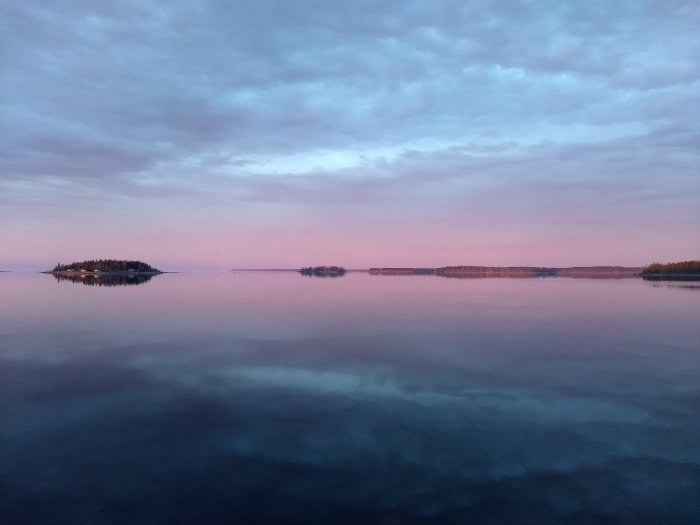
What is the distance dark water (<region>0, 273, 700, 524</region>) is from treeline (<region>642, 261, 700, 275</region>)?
131584 mm

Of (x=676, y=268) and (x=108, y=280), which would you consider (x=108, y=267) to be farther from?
(x=676, y=268)

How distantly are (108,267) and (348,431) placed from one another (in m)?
144

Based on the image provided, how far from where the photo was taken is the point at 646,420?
27.6ft

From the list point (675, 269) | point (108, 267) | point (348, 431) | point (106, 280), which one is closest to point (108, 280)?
point (106, 280)

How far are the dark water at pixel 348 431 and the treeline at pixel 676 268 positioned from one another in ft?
432

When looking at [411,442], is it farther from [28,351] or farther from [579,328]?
[579,328]

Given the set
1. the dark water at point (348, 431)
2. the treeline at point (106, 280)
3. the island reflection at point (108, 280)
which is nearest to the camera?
the dark water at point (348, 431)

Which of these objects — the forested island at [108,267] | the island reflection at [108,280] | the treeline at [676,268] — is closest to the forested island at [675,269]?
the treeline at [676,268]

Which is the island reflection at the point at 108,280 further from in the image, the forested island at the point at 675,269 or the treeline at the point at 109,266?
the forested island at the point at 675,269

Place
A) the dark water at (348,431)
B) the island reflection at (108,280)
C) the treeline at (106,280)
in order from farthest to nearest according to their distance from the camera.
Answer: the treeline at (106,280) → the island reflection at (108,280) → the dark water at (348,431)

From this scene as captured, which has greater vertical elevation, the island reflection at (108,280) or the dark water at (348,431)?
the island reflection at (108,280)

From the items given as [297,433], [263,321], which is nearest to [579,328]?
[263,321]

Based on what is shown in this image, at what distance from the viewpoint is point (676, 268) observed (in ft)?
410

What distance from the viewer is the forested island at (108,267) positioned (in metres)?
133
